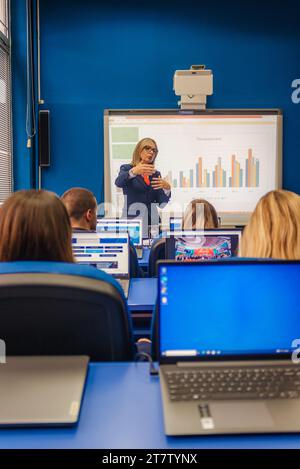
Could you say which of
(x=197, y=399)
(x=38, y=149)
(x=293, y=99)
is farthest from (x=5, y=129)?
(x=197, y=399)

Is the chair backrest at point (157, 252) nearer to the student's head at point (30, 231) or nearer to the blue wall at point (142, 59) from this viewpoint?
the student's head at point (30, 231)

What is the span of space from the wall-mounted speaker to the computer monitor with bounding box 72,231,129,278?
299 cm

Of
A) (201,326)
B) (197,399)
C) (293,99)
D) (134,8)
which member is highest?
(134,8)

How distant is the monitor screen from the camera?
5.57m

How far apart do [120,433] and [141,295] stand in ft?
5.23

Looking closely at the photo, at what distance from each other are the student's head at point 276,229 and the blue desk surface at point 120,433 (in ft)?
2.77

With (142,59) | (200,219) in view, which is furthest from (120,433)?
(142,59)

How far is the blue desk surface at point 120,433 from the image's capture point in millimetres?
932

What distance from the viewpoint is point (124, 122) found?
18.2 ft

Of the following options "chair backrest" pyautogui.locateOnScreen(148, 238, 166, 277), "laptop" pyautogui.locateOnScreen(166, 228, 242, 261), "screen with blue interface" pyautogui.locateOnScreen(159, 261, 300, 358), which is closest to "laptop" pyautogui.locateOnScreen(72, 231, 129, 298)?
"laptop" pyautogui.locateOnScreen(166, 228, 242, 261)

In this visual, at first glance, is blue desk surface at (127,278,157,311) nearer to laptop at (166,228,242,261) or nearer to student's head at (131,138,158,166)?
laptop at (166,228,242,261)

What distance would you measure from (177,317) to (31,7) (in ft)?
16.8

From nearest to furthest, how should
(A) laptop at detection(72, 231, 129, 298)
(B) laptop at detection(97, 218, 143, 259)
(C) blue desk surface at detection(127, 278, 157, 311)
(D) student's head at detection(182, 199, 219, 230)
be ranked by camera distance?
(C) blue desk surface at detection(127, 278, 157, 311) → (A) laptop at detection(72, 231, 129, 298) → (D) student's head at detection(182, 199, 219, 230) → (B) laptop at detection(97, 218, 143, 259)

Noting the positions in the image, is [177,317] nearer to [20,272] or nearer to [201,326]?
[201,326]
